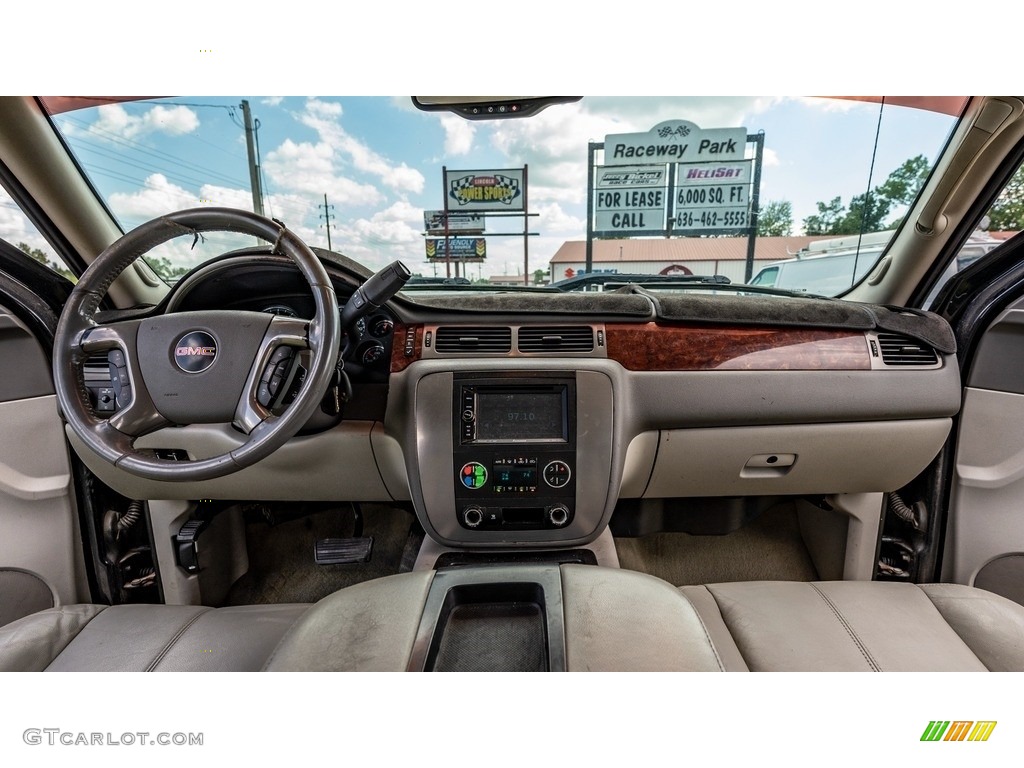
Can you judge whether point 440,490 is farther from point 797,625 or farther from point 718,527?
point 718,527

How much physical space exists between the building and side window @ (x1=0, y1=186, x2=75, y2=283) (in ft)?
5.29

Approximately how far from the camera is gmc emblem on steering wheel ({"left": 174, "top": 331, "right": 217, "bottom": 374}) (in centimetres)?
105

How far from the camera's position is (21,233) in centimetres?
135

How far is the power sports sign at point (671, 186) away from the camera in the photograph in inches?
57.1

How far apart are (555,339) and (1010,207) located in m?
1.42

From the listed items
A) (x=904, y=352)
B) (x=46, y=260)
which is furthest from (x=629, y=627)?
(x=46, y=260)

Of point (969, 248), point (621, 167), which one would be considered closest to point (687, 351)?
point (621, 167)

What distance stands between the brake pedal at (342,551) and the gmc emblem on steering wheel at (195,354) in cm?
78

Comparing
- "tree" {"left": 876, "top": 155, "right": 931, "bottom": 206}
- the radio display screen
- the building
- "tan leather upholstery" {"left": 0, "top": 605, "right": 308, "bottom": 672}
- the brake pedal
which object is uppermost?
"tree" {"left": 876, "top": 155, "right": 931, "bottom": 206}

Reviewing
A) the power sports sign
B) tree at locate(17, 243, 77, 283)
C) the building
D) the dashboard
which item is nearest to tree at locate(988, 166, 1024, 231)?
the dashboard

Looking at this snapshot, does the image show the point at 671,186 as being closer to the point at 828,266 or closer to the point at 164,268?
the point at 828,266

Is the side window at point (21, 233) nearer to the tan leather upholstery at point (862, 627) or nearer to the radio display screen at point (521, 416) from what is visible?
the radio display screen at point (521, 416)

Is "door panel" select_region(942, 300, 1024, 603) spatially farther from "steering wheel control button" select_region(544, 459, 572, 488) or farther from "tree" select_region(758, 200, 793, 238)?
"steering wheel control button" select_region(544, 459, 572, 488)

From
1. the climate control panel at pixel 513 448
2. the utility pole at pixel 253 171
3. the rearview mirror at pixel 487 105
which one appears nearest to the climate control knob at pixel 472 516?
the climate control panel at pixel 513 448
